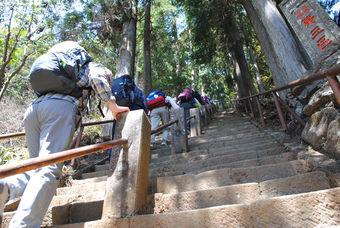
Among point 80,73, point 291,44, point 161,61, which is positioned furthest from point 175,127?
point 161,61

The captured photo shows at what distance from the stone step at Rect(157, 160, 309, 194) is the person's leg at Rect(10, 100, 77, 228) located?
1.18 meters

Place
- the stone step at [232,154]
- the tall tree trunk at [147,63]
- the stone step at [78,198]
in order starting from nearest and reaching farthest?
the stone step at [78,198] → the stone step at [232,154] → the tall tree trunk at [147,63]

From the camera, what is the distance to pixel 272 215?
150 cm

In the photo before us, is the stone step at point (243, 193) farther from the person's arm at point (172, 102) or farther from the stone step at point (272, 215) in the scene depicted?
the person's arm at point (172, 102)

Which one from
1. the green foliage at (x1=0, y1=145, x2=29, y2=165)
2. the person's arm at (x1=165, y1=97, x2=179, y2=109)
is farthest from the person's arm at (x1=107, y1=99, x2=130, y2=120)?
the green foliage at (x1=0, y1=145, x2=29, y2=165)

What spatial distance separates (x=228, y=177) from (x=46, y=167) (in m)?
1.84

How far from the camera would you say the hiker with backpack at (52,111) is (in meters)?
1.47

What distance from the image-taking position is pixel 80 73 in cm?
204

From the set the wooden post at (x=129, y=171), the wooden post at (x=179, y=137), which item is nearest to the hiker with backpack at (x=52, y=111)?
the wooden post at (x=129, y=171)

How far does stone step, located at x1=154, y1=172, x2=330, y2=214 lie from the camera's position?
1892 mm

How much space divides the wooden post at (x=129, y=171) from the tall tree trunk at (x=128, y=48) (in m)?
5.73

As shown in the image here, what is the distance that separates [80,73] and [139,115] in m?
0.71

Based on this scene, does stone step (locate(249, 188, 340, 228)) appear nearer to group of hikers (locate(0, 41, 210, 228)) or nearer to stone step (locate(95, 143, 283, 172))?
group of hikers (locate(0, 41, 210, 228))

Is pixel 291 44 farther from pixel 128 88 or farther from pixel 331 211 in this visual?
pixel 331 211
